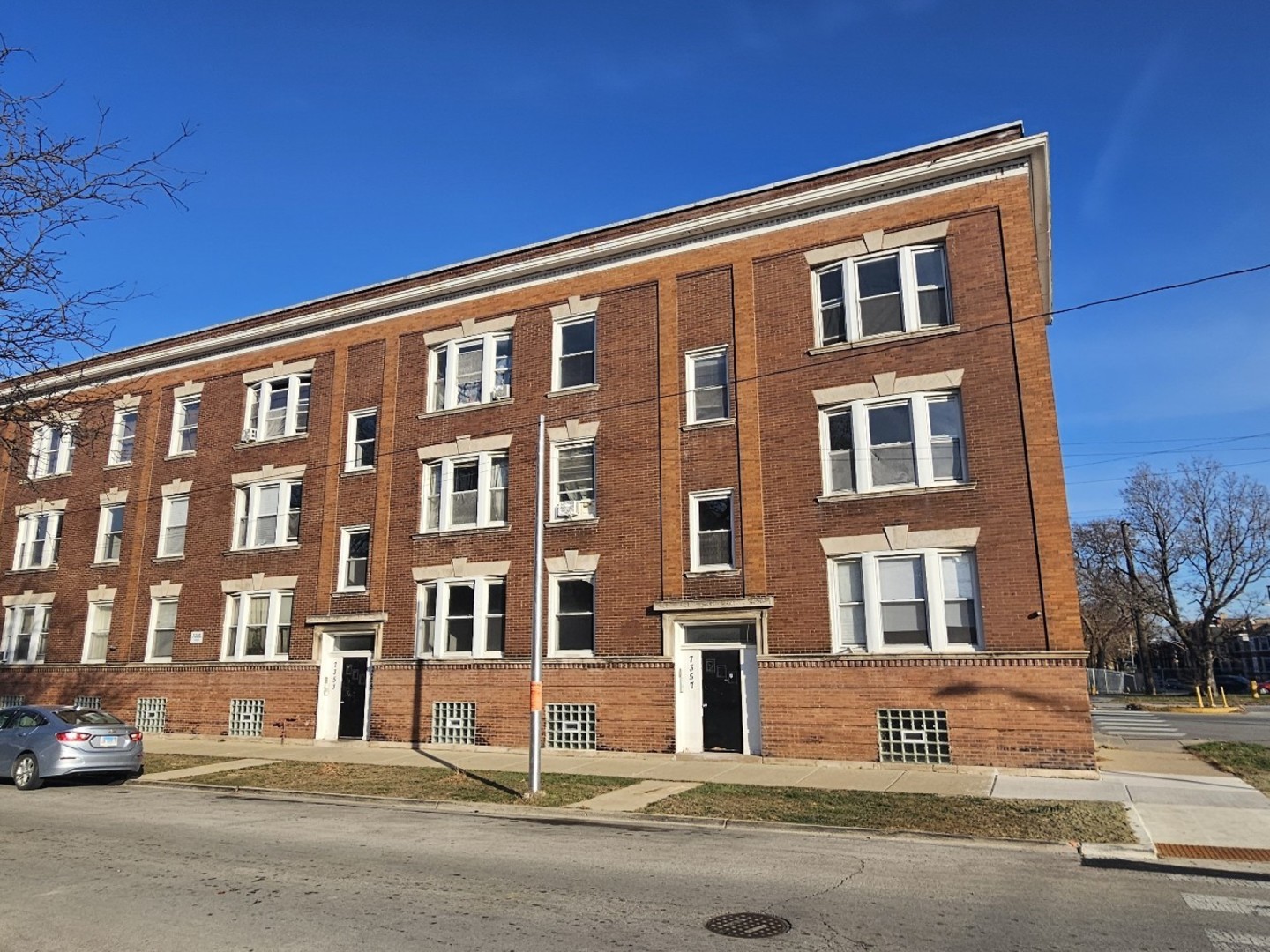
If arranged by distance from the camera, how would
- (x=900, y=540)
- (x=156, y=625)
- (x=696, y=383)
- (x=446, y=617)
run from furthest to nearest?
(x=156, y=625) < (x=446, y=617) < (x=696, y=383) < (x=900, y=540)

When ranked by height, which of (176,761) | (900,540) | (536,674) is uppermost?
(900,540)

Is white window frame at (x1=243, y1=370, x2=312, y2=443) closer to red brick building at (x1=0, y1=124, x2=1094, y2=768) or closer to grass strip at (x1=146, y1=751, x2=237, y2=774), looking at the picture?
red brick building at (x1=0, y1=124, x2=1094, y2=768)

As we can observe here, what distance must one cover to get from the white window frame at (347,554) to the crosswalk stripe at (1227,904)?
19.0 m

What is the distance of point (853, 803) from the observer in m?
12.2

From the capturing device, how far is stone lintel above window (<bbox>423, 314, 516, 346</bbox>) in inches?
880

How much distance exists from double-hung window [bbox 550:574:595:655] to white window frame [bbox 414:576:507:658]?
129 cm

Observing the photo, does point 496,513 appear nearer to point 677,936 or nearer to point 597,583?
point 597,583

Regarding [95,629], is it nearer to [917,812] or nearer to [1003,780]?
[917,812]

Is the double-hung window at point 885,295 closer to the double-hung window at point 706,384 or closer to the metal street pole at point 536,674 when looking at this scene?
the double-hung window at point 706,384

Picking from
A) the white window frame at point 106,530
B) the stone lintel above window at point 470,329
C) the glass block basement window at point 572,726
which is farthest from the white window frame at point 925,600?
the white window frame at point 106,530

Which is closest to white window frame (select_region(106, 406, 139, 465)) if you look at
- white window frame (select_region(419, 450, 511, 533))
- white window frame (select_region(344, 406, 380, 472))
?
white window frame (select_region(344, 406, 380, 472))

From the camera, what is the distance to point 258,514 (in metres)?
24.6

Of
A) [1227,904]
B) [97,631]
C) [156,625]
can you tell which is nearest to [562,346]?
[156,625]

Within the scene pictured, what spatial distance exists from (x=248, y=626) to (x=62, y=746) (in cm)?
913
